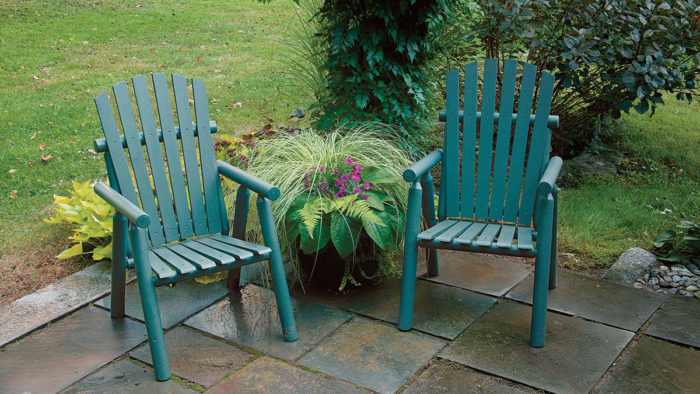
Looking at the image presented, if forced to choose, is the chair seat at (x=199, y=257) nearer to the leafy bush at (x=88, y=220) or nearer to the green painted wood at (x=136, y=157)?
the green painted wood at (x=136, y=157)

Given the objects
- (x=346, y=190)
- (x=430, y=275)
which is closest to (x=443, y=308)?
(x=430, y=275)

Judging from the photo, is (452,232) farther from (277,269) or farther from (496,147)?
(277,269)

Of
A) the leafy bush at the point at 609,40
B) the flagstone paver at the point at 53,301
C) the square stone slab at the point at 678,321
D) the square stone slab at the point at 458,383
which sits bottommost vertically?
the square stone slab at the point at 678,321

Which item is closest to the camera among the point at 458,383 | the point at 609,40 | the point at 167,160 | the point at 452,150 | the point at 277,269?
the point at 458,383

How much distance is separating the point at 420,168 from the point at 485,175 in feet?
1.76

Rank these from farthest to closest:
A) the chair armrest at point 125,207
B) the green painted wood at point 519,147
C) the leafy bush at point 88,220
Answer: the leafy bush at point 88,220 → the green painted wood at point 519,147 → the chair armrest at point 125,207

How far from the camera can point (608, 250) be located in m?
3.60

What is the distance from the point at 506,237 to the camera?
A: 2.82m

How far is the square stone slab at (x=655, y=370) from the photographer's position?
2.39 meters

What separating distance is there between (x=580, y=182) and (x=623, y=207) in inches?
23.9

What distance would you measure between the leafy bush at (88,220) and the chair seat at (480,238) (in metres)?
1.81

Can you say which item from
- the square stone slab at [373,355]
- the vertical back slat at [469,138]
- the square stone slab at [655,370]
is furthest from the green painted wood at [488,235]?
the square stone slab at [655,370]

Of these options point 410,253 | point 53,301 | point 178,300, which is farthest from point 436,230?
point 53,301

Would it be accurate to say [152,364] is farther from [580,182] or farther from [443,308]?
[580,182]
